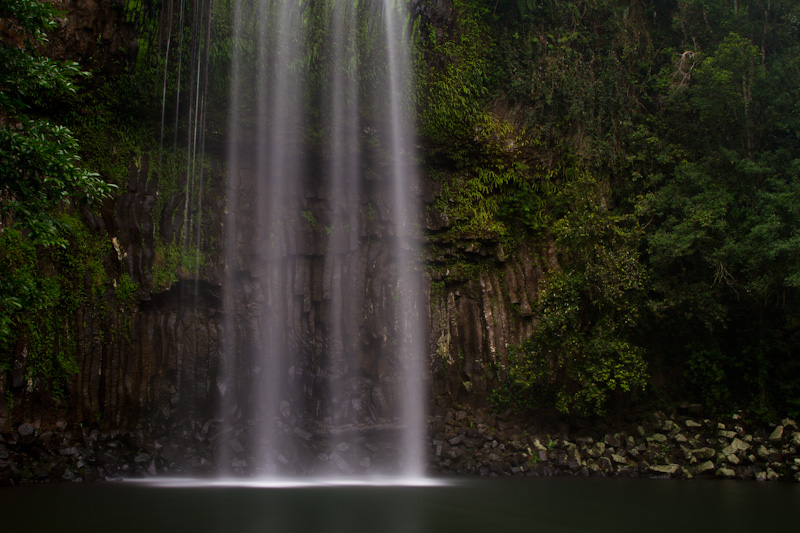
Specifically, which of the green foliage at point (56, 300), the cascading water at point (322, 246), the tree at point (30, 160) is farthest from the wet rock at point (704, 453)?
the green foliage at point (56, 300)

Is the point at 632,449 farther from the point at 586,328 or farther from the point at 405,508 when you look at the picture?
the point at 405,508

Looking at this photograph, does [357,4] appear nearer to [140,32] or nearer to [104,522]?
[140,32]

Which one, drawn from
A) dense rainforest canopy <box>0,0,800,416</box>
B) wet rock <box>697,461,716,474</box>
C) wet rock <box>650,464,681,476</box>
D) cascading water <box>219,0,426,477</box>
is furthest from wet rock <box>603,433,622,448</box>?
cascading water <box>219,0,426,477</box>

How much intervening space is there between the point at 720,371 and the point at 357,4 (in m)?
14.5

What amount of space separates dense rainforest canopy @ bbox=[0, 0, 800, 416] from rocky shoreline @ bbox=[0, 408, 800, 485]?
83 centimetres

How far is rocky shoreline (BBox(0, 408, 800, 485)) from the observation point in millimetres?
12938

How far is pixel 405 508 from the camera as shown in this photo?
29.9 ft

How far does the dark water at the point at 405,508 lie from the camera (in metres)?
7.50

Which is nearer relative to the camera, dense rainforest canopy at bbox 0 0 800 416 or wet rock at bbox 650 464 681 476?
wet rock at bbox 650 464 681 476

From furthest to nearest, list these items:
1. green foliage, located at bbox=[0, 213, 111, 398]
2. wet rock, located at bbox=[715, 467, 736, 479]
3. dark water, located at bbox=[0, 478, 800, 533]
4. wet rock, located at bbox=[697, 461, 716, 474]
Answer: wet rock, located at bbox=[697, 461, 716, 474]
wet rock, located at bbox=[715, 467, 736, 479]
green foliage, located at bbox=[0, 213, 111, 398]
dark water, located at bbox=[0, 478, 800, 533]

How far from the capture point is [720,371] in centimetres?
1545

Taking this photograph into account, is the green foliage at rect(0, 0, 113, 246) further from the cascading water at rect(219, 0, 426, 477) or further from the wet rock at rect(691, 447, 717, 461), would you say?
the wet rock at rect(691, 447, 717, 461)

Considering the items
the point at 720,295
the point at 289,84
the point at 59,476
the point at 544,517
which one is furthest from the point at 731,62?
the point at 59,476

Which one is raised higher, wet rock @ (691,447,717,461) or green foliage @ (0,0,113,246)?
green foliage @ (0,0,113,246)
